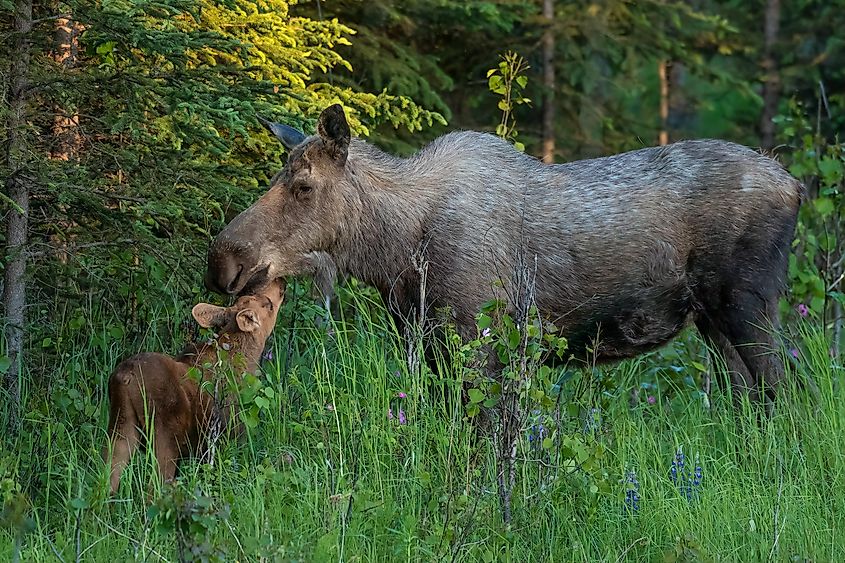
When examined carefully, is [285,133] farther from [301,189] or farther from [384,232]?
[384,232]

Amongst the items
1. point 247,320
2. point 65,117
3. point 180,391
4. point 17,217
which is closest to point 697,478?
point 247,320

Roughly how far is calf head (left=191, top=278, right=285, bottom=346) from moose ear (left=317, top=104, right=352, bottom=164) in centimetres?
101

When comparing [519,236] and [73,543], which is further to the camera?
[519,236]

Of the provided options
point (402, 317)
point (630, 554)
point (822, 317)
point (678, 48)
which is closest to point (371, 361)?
point (402, 317)

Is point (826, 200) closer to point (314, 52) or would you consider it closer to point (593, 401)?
point (593, 401)

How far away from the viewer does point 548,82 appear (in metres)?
13.3

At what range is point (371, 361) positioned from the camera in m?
7.28

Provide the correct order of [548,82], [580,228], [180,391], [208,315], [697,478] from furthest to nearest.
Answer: [548,82], [580,228], [208,315], [180,391], [697,478]

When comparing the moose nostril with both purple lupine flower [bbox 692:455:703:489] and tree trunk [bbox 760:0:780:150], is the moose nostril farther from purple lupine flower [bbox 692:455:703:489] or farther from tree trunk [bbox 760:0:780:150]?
tree trunk [bbox 760:0:780:150]

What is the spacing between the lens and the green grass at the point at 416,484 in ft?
17.5

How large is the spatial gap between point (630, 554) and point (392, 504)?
1087 millimetres

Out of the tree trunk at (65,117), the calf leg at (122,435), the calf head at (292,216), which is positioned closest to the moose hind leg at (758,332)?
the calf head at (292,216)

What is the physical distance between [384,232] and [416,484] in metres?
1.89

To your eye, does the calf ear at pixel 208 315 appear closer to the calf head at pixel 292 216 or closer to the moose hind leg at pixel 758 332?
the calf head at pixel 292 216
